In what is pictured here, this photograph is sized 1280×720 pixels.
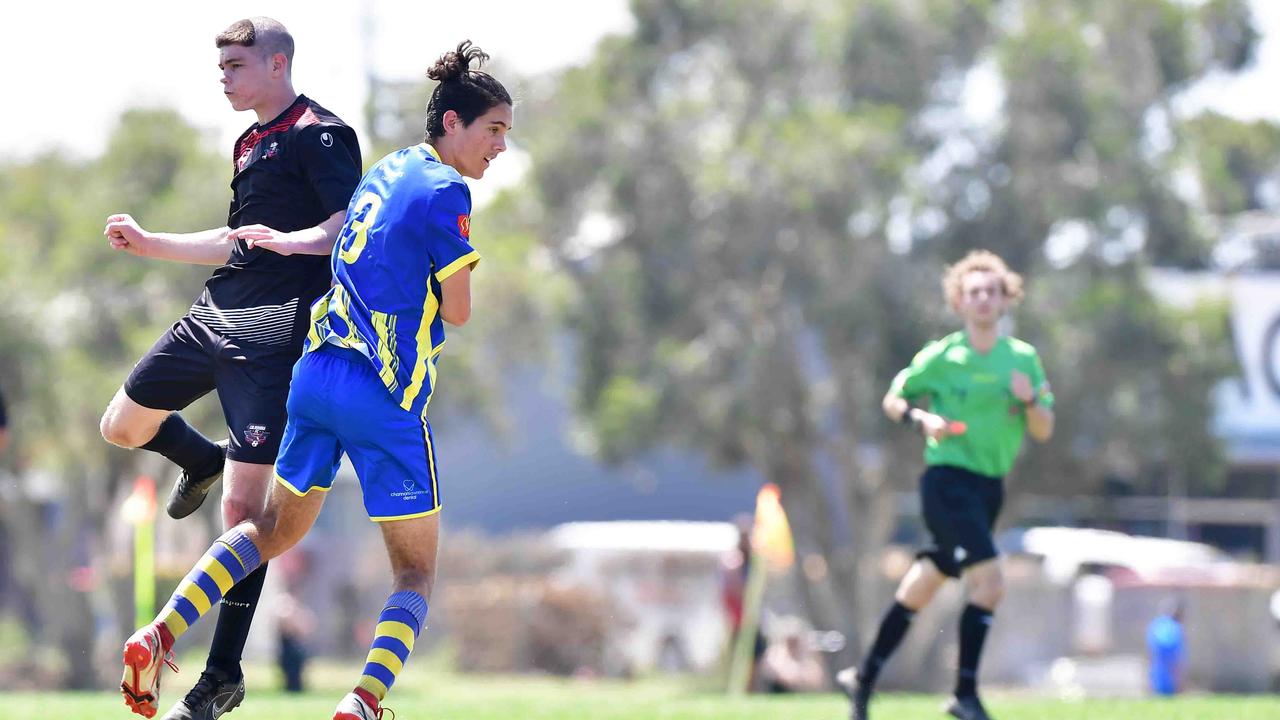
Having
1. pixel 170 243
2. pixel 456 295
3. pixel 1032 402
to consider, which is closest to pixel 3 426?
pixel 170 243

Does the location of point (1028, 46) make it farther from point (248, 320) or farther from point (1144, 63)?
point (248, 320)

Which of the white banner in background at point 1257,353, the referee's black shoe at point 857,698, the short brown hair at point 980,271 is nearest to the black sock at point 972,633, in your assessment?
the referee's black shoe at point 857,698

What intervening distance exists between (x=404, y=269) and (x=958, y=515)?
12.3 feet

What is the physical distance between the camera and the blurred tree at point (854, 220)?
26.5 metres

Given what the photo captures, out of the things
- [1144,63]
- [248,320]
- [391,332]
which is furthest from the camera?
[1144,63]

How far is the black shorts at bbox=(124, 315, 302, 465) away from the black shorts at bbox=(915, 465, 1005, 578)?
11.7ft

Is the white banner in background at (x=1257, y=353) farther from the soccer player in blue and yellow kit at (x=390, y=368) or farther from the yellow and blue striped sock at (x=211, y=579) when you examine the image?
the yellow and blue striped sock at (x=211, y=579)

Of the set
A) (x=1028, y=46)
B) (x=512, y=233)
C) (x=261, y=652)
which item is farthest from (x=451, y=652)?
(x=1028, y=46)

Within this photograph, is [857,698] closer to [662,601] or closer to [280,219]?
[280,219]

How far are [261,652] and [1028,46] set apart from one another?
2097cm

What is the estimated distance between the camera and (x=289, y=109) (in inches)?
250

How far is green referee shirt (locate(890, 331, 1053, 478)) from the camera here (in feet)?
27.8

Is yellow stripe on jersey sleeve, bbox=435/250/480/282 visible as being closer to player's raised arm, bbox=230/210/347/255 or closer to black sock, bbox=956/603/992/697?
player's raised arm, bbox=230/210/347/255

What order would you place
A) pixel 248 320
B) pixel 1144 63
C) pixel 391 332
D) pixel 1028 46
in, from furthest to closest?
pixel 1144 63, pixel 1028 46, pixel 248 320, pixel 391 332
